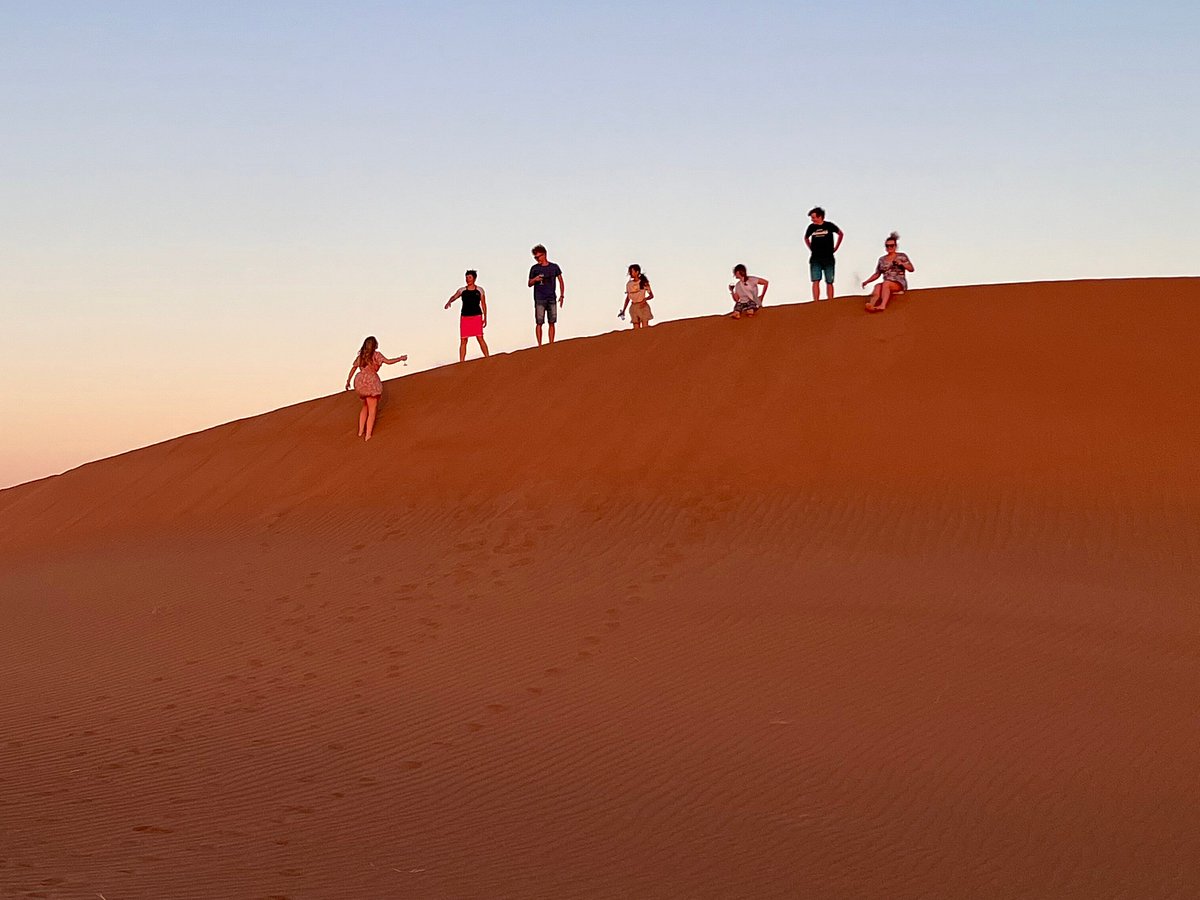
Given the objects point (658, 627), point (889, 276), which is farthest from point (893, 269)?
point (658, 627)

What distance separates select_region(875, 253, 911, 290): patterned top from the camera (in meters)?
16.1

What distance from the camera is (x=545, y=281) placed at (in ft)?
54.3

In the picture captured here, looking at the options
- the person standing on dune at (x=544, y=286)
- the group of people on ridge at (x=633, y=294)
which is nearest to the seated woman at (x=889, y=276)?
the group of people on ridge at (x=633, y=294)

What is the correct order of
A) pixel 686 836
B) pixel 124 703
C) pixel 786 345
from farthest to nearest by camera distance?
pixel 786 345, pixel 124 703, pixel 686 836

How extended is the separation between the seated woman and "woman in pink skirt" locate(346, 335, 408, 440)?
6385 mm

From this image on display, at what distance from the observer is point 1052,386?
1459 cm

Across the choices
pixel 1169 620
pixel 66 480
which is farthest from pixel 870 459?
pixel 66 480

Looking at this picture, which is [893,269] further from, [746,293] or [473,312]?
[473,312]

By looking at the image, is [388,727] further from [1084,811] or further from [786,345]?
[786,345]

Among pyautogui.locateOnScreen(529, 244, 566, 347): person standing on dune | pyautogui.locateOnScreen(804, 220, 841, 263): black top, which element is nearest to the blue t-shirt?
pyautogui.locateOnScreen(529, 244, 566, 347): person standing on dune

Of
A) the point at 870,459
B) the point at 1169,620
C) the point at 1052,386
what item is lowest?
the point at 1169,620

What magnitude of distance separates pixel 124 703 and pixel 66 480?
1201 centimetres

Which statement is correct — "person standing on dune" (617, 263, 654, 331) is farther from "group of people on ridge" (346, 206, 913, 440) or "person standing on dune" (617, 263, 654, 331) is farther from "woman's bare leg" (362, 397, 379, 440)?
"woman's bare leg" (362, 397, 379, 440)

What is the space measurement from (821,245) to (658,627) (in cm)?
818
